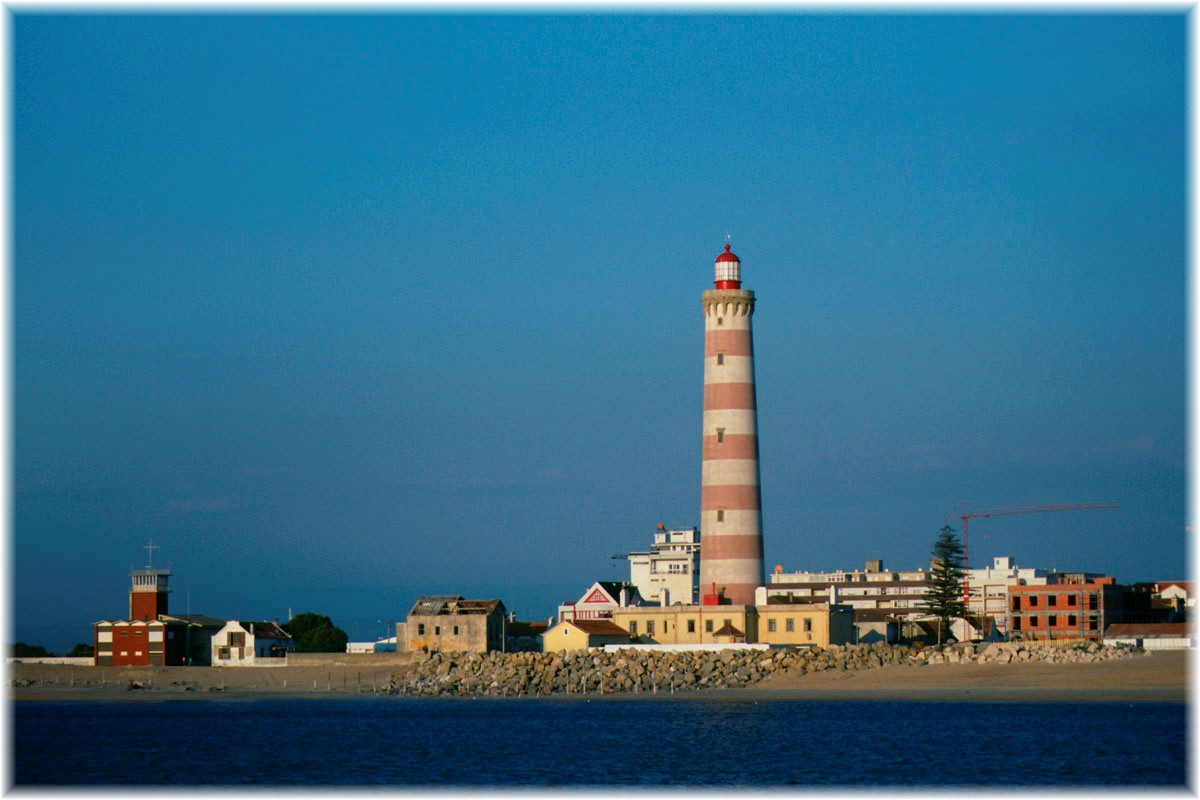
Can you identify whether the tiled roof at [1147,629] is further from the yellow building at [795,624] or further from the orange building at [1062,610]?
the yellow building at [795,624]

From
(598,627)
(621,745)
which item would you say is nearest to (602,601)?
(598,627)

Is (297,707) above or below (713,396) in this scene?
below

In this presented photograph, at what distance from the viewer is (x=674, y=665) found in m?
74.9

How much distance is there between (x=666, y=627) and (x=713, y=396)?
39.7ft

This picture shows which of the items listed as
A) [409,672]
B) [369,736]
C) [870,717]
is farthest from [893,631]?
[369,736]

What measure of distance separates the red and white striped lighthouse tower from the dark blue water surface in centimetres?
997

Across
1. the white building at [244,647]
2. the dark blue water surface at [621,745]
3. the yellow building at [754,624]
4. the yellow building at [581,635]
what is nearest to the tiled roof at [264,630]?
the white building at [244,647]

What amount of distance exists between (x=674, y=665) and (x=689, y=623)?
491 centimetres

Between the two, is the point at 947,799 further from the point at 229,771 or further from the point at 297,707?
the point at 297,707

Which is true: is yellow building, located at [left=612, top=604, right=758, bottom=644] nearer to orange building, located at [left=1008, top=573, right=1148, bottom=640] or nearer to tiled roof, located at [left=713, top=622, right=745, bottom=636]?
tiled roof, located at [left=713, top=622, right=745, bottom=636]

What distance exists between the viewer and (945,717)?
57781mm

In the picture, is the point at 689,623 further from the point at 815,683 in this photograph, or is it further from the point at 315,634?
the point at 315,634

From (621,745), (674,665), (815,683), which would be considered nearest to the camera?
(621,745)

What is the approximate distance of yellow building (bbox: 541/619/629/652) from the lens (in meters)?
81.2
